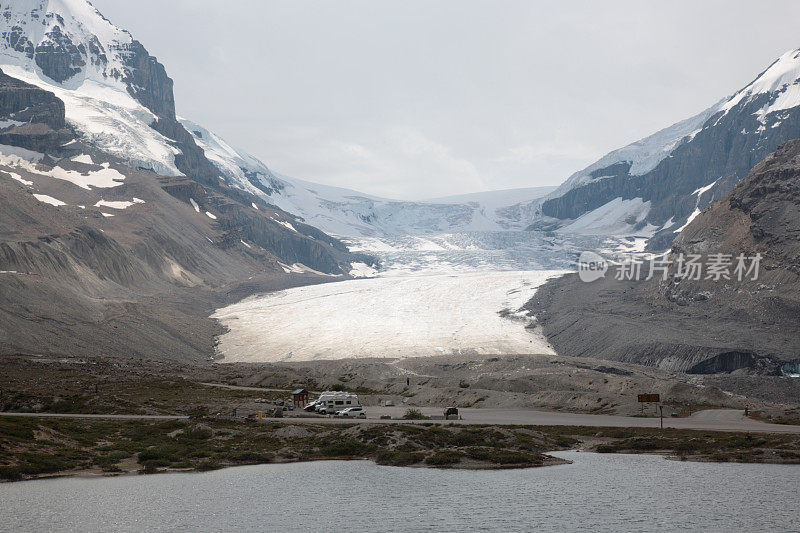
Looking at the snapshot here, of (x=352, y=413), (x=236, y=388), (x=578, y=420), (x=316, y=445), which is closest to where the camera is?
(x=316, y=445)

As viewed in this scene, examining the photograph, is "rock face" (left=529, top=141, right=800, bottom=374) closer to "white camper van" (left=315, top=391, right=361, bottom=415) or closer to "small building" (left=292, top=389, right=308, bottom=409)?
"white camper van" (left=315, top=391, right=361, bottom=415)

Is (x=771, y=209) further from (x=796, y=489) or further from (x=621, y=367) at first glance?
(x=796, y=489)

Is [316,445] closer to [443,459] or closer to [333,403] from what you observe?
[443,459]

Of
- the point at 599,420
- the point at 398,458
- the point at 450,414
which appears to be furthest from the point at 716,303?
the point at 398,458

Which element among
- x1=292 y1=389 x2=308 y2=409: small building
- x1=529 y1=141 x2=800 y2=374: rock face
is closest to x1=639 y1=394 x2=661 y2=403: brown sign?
x1=292 y1=389 x2=308 y2=409: small building

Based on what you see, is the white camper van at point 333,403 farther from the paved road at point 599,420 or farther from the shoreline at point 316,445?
the shoreline at point 316,445

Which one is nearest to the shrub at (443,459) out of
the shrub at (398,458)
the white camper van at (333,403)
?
the shrub at (398,458)
